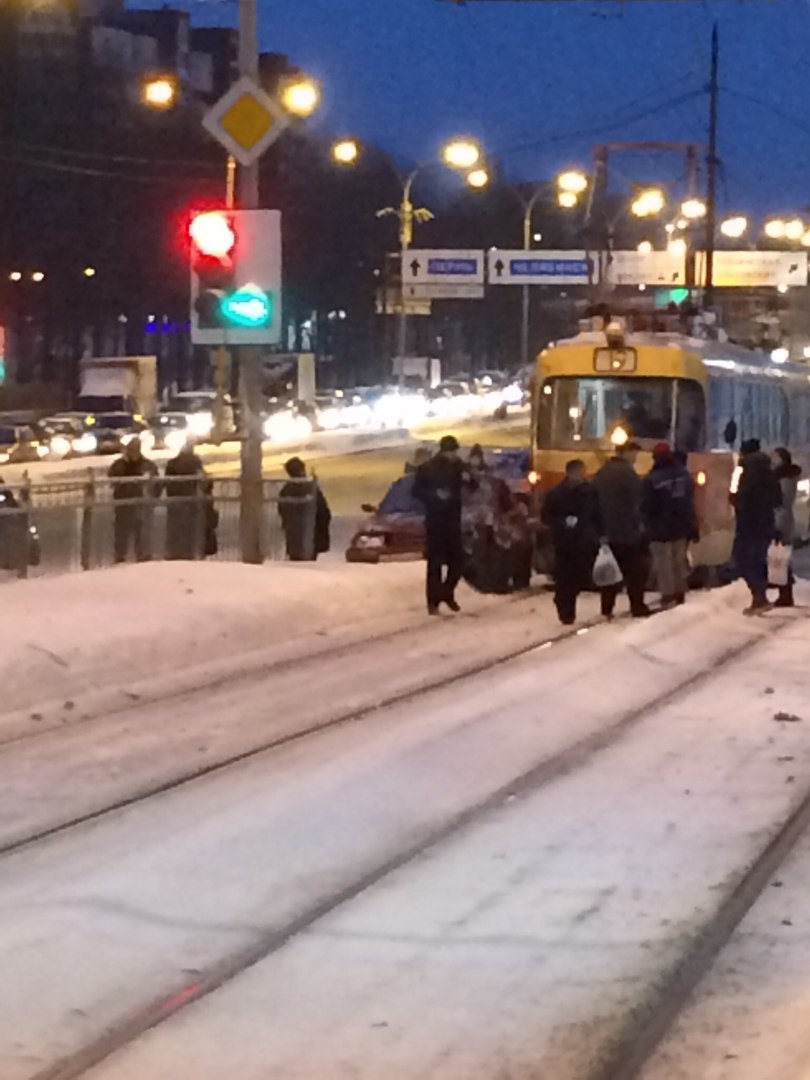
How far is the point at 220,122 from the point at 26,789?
1157 centimetres

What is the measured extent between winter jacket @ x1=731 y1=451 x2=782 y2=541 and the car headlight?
129 feet

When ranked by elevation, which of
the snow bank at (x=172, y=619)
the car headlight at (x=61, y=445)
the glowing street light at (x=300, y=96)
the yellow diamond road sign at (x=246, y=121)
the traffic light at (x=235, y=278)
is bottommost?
the car headlight at (x=61, y=445)

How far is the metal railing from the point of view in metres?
21.7

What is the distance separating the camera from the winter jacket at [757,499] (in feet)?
69.3

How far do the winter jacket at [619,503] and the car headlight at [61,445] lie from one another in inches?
1549

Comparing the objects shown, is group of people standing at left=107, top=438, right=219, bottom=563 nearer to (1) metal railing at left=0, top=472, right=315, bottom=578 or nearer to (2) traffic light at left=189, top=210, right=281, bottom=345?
(1) metal railing at left=0, top=472, right=315, bottom=578

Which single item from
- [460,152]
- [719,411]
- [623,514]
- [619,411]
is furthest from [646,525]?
[460,152]

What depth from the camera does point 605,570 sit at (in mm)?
21453

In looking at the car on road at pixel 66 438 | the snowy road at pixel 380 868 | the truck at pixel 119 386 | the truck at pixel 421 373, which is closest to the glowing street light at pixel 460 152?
the car on road at pixel 66 438

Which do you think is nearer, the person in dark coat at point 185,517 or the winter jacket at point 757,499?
the winter jacket at point 757,499

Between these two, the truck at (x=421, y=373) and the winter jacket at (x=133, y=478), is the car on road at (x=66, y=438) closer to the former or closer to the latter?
the winter jacket at (x=133, y=478)

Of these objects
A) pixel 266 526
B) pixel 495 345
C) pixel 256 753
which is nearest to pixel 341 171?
pixel 495 345

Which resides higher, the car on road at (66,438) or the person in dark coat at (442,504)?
the person in dark coat at (442,504)

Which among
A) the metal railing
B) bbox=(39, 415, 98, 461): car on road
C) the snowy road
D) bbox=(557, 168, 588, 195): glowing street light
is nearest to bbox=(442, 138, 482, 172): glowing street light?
bbox=(557, 168, 588, 195): glowing street light
